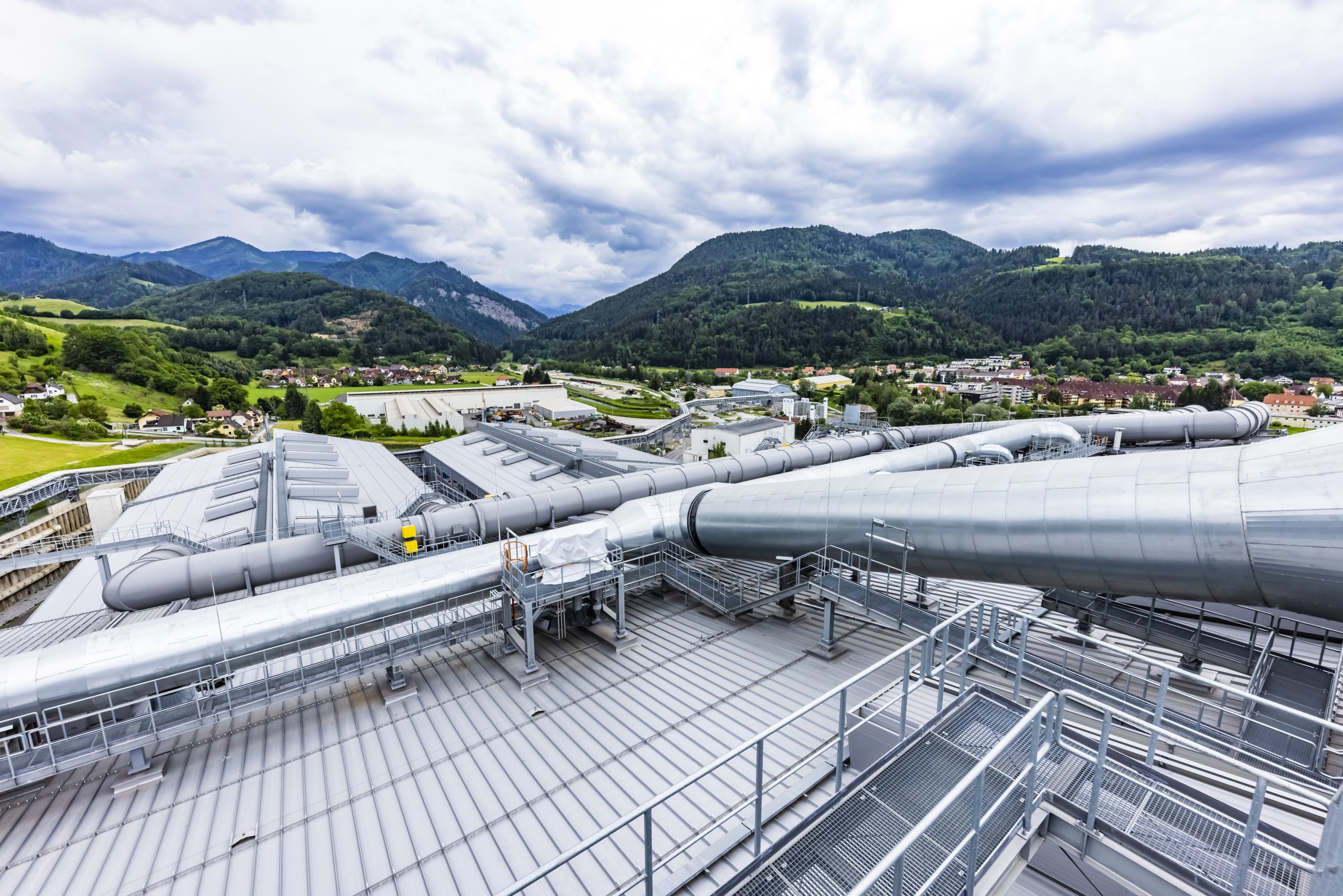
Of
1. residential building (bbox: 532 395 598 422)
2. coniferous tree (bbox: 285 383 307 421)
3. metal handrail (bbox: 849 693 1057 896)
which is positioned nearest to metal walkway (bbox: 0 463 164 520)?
coniferous tree (bbox: 285 383 307 421)

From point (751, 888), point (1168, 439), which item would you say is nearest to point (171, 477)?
point (751, 888)

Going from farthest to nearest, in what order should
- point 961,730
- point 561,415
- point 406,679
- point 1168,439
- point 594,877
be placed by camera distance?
1. point 561,415
2. point 1168,439
3. point 406,679
4. point 594,877
5. point 961,730

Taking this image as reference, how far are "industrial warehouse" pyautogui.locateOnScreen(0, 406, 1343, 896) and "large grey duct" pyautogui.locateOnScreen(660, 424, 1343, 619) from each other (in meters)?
0.04

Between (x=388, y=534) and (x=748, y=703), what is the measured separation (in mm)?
11729

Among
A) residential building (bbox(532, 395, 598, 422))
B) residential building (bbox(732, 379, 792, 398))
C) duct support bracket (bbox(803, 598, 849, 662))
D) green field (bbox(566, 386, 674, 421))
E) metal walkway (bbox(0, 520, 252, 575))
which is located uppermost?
duct support bracket (bbox(803, 598, 849, 662))

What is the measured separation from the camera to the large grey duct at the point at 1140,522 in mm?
5691

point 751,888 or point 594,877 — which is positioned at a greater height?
point 751,888

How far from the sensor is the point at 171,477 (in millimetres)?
31656

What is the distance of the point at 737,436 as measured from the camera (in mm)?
48719

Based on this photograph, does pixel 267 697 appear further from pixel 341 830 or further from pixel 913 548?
pixel 913 548

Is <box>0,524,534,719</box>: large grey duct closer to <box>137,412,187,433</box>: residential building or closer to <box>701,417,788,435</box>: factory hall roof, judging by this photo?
<box>701,417,788,435</box>: factory hall roof

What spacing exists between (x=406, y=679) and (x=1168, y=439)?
1583 inches

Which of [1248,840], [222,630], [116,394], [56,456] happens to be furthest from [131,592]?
[116,394]

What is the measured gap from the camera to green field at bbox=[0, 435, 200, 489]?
39594 mm
